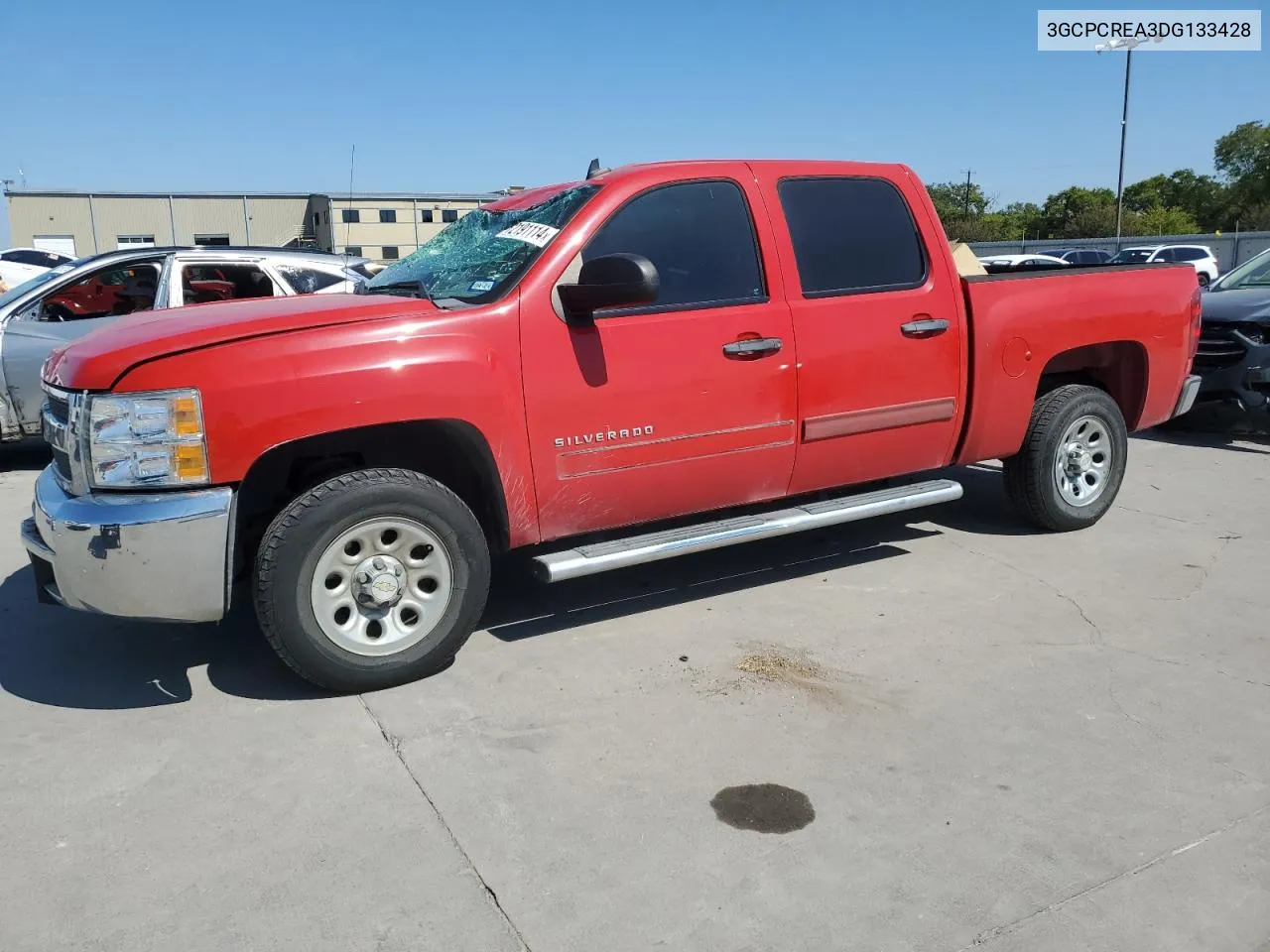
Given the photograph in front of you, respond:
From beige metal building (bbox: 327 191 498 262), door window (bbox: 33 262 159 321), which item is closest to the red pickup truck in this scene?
door window (bbox: 33 262 159 321)

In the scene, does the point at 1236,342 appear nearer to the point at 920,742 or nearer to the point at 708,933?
the point at 920,742

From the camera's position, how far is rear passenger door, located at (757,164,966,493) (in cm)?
461

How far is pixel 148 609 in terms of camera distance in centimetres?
349

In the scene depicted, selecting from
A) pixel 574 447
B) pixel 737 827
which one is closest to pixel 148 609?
pixel 574 447

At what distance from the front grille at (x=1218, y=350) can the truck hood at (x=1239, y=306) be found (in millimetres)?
108

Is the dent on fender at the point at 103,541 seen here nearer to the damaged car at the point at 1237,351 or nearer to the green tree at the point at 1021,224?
the damaged car at the point at 1237,351

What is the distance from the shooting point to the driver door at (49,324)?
781 cm

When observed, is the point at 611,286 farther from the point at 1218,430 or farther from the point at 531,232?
the point at 1218,430

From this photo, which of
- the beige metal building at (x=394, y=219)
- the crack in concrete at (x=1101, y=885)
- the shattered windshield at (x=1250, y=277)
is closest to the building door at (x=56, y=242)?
the beige metal building at (x=394, y=219)

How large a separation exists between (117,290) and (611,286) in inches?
251

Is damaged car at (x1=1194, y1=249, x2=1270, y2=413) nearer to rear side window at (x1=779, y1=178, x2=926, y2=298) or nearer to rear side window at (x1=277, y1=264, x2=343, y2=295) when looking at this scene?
rear side window at (x1=779, y1=178, x2=926, y2=298)

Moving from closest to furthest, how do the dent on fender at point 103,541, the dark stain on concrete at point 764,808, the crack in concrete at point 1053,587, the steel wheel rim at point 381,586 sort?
the dark stain on concrete at point 764,808 < the dent on fender at point 103,541 < the steel wheel rim at point 381,586 < the crack in concrete at point 1053,587

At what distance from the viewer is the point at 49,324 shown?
8.06 m

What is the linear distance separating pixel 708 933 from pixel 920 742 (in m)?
1.25
